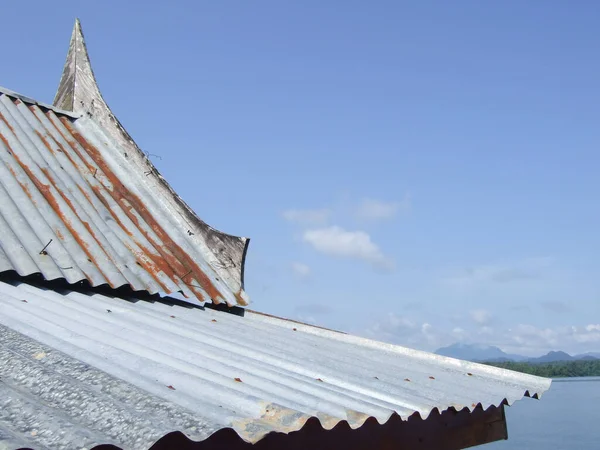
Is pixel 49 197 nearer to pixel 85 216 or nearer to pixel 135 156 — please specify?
pixel 85 216

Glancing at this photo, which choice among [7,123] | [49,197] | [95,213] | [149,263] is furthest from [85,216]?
[7,123]

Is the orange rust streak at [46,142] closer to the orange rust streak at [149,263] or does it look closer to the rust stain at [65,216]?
the rust stain at [65,216]

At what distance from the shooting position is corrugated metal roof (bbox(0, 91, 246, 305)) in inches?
169

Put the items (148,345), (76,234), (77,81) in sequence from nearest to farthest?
(148,345) → (76,234) → (77,81)

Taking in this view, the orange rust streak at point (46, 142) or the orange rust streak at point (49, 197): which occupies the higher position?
the orange rust streak at point (46, 142)

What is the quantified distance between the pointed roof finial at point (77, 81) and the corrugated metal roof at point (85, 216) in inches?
12.7

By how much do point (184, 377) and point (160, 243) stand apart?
121 inches

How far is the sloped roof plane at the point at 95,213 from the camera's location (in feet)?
14.3

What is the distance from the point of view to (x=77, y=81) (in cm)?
723

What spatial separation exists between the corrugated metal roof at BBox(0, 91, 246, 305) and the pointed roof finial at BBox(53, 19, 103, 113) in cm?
32

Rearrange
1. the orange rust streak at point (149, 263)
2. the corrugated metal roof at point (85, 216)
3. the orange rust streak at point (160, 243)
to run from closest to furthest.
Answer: the corrugated metal roof at point (85, 216), the orange rust streak at point (149, 263), the orange rust streak at point (160, 243)

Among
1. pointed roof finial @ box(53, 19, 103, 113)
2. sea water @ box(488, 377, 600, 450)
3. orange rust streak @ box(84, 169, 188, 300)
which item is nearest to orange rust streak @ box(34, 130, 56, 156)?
orange rust streak @ box(84, 169, 188, 300)

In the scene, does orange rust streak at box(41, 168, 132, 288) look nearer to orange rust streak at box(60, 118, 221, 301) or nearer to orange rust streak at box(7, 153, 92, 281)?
orange rust streak at box(7, 153, 92, 281)

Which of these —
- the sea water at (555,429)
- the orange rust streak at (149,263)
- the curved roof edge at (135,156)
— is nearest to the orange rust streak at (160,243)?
the orange rust streak at (149,263)
